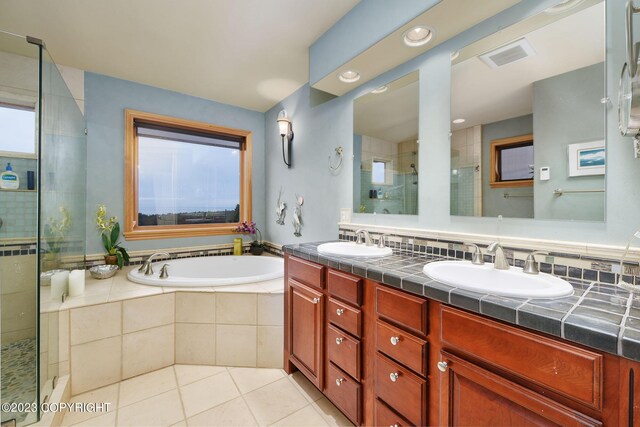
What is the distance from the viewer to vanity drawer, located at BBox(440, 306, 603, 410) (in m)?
0.61

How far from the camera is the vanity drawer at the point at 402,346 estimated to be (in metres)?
0.96

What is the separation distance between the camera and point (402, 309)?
1.02m

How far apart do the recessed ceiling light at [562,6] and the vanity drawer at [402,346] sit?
142 centimetres

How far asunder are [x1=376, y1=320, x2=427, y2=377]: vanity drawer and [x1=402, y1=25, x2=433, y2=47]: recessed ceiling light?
1460 millimetres

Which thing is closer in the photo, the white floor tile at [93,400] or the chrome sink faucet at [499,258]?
the chrome sink faucet at [499,258]

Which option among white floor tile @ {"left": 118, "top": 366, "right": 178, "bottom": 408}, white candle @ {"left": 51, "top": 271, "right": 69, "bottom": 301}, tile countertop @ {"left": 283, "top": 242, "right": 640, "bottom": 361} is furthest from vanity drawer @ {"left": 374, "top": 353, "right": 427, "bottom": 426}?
white candle @ {"left": 51, "top": 271, "right": 69, "bottom": 301}

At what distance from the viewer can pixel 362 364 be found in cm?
123

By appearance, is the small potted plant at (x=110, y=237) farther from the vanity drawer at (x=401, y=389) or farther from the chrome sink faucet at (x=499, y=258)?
the chrome sink faucet at (x=499, y=258)

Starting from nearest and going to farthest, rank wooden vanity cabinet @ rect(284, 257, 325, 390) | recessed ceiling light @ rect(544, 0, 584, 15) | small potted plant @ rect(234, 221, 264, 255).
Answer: recessed ceiling light @ rect(544, 0, 584, 15) < wooden vanity cabinet @ rect(284, 257, 325, 390) < small potted plant @ rect(234, 221, 264, 255)

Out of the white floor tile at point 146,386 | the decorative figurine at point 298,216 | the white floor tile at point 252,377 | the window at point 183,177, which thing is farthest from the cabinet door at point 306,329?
the window at point 183,177

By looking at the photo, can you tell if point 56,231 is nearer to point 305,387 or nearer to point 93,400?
point 93,400

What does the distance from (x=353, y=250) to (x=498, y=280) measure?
82 cm

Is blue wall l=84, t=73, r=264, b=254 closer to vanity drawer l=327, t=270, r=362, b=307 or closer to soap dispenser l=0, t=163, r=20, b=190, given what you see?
soap dispenser l=0, t=163, r=20, b=190

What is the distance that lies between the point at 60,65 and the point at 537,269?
11.8 ft
